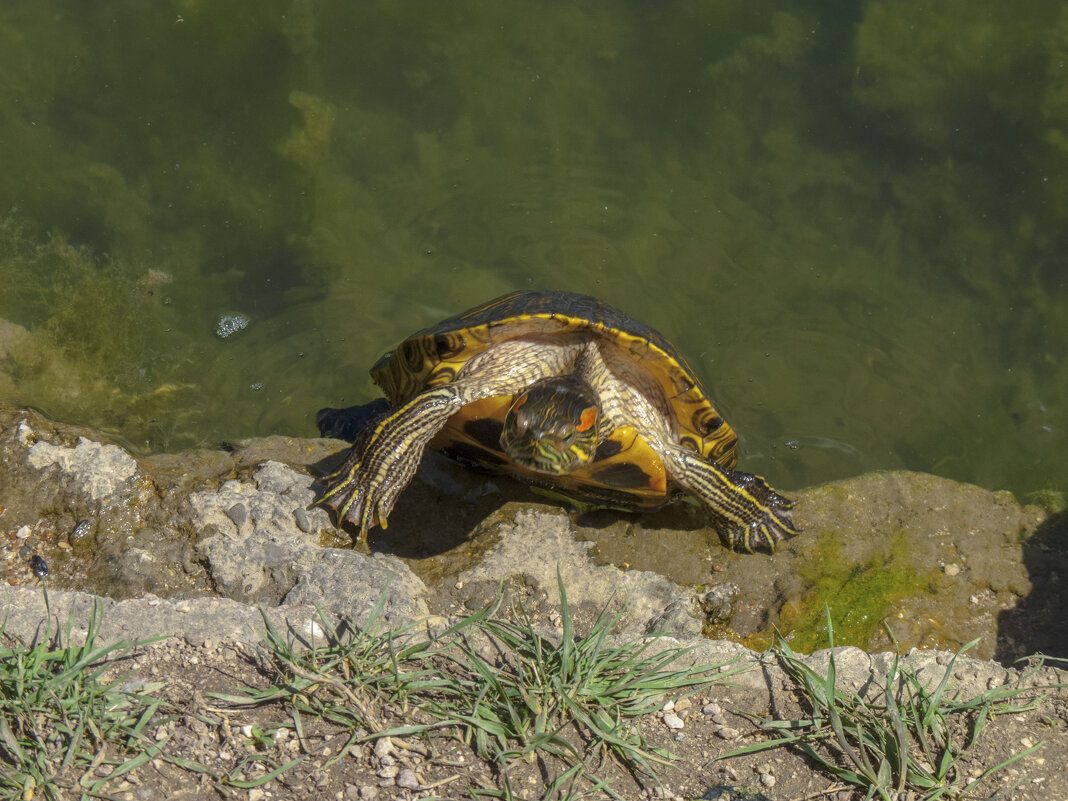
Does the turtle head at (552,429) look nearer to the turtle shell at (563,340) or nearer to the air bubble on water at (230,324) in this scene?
the turtle shell at (563,340)

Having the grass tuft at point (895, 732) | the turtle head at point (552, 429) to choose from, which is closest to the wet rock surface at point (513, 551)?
the turtle head at point (552, 429)

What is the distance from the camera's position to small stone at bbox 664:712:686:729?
271 cm

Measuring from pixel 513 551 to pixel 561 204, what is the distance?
323 cm

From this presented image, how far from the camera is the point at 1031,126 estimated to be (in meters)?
6.16

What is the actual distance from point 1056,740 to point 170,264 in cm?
534

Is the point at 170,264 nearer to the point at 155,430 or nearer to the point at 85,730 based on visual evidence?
the point at 155,430

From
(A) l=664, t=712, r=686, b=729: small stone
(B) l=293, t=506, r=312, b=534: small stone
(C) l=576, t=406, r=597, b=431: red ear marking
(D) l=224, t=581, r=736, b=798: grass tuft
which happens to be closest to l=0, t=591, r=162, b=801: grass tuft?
(D) l=224, t=581, r=736, b=798: grass tuft

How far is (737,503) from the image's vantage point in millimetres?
3959

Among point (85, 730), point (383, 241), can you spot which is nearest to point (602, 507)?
point (85, 730)

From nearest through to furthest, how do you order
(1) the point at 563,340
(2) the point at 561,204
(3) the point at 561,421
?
(3) the point at 561,421 < (1) the point at 563,340 < (2) the point at 561,204

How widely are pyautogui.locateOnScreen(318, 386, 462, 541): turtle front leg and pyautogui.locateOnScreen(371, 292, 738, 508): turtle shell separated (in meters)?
0.19

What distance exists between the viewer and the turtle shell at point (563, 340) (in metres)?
3.86

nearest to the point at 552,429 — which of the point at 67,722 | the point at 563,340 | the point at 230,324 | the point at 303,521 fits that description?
the point at 563,340

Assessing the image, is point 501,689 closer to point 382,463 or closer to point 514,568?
point 514,568
